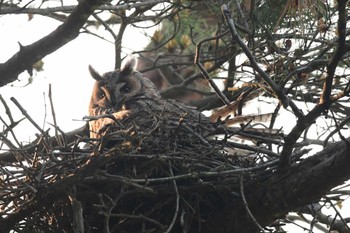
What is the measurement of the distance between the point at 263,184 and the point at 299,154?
19 cm

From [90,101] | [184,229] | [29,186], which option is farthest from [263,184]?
[90,101]

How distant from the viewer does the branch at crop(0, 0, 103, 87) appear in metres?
3.54

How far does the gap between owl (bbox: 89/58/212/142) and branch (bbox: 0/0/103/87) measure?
0.45 metres

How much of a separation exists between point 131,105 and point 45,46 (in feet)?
3.14

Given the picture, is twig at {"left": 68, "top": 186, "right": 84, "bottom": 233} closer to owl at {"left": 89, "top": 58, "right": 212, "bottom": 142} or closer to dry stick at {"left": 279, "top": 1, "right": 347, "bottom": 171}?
owl at {"left": 89, "top": 58, "right": 212, "bottom": 142}

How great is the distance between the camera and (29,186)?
2.94m

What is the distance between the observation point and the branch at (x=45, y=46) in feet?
11.6

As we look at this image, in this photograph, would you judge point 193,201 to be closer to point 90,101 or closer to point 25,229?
point 25,229

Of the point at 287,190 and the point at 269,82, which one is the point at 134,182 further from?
the point at 269,82

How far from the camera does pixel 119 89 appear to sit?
15.4 feet

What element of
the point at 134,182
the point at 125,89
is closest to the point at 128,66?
the point at 125,89

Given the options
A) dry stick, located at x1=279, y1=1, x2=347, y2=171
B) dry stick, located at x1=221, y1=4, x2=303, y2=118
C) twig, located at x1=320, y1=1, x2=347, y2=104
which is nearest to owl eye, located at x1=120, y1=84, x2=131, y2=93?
dry stick, located at x1=279, y1=1, x2=347, y2=171

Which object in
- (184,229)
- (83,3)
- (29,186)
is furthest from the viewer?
(83,3)

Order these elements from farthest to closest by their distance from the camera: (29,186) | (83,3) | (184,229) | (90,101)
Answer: (90,101) < (83,3) < (184,229) < (29,186)
